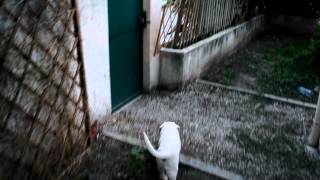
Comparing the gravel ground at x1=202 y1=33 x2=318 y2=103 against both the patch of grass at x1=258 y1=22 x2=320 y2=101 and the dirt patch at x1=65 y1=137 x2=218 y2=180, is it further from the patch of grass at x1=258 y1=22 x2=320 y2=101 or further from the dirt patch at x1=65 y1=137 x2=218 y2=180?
the dirt patch at x1=65 y1=137 x2=218 y2=180

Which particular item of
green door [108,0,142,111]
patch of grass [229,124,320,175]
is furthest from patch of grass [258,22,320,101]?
green door [108,0,142,111]

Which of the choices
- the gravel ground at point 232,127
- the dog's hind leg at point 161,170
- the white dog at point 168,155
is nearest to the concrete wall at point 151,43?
the gravel ground at point 232,127

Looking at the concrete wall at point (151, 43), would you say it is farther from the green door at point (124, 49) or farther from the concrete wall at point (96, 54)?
the concrete wall at point (96, 54)

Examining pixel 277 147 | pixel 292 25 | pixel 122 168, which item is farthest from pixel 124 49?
pixel 292 25

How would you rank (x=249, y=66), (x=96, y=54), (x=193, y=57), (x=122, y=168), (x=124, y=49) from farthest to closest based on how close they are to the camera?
(x=249, y=66)
(x=193, y=57)
(x=124, y=49)
(x=96, y=54)
(x=122, y=168)

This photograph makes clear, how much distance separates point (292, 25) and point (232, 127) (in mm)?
7513

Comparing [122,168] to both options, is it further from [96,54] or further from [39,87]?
[96,54]

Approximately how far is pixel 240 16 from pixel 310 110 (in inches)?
172

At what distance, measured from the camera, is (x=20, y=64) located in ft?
9.43

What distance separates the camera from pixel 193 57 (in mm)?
6137

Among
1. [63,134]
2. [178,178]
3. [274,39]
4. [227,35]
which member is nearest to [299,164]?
[178,178]

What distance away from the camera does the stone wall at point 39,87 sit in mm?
2777

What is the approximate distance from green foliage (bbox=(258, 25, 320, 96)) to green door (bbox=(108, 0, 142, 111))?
266 cm

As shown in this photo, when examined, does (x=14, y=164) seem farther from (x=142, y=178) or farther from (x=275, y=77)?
(x=275, y=77)
